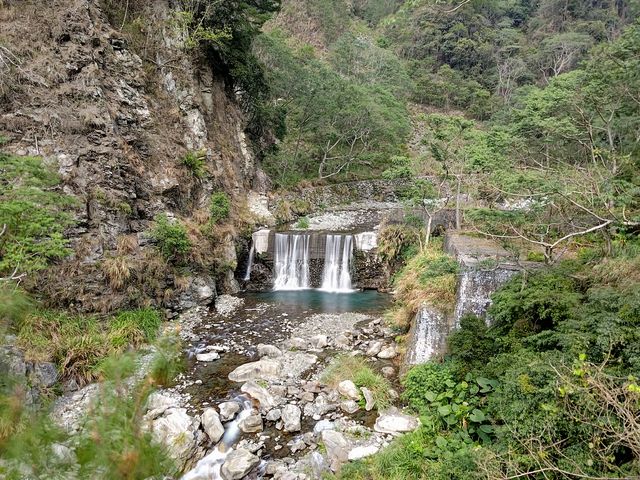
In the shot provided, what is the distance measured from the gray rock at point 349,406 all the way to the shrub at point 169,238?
6202 mm

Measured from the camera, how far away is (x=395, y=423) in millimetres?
5887

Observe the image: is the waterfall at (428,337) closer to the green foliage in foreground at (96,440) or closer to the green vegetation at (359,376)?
the green vegetation at (359,376)

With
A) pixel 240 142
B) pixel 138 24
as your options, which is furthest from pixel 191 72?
pixel 240 142

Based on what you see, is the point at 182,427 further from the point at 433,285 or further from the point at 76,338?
the point at 433,285

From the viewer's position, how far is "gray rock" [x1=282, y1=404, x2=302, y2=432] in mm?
6000

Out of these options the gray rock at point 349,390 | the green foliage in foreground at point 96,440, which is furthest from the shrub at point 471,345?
the green foliage in foreground at point 96,440

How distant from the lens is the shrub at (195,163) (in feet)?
41.0

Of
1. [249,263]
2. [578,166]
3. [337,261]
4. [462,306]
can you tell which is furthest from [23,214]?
[578,166]

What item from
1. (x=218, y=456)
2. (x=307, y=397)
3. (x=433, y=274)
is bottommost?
(x=218, y=456)

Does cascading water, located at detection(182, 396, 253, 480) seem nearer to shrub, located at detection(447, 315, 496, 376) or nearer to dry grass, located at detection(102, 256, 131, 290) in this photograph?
shrub, located at detection(447, 315, 496, 376)

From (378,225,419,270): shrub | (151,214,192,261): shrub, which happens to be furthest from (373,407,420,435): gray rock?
(378,225,419,270): shrub

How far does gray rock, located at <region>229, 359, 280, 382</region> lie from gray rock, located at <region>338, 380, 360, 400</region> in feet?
4.61

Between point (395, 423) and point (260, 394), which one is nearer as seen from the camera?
point (395, 423)

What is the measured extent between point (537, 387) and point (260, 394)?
4450 mm
